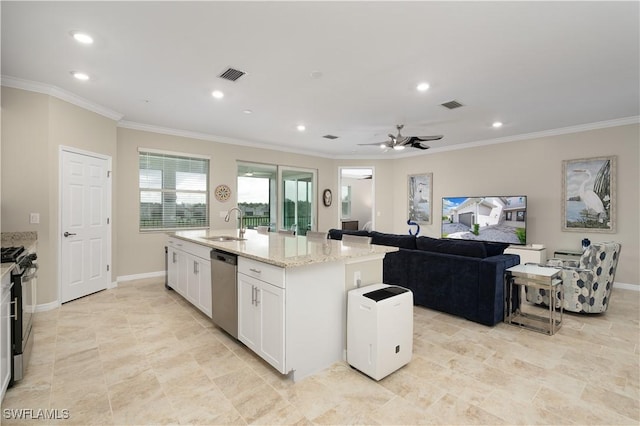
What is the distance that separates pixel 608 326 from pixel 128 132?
7.23 m

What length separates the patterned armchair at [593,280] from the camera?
11.8 ft

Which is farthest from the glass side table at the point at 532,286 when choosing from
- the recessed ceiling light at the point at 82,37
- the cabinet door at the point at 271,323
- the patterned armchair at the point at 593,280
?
the recessed ceiling light at the point at 82,37

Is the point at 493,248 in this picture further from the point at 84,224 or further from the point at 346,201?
the point at 346,201

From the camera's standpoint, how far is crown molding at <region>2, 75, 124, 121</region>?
11.3 ft

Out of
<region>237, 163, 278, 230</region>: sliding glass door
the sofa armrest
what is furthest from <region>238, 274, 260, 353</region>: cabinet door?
<region>237, 163, 278, 230</region>: sliding glass door

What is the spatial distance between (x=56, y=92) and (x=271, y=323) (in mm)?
3974

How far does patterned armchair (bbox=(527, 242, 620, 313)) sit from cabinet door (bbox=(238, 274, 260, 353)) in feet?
11.4

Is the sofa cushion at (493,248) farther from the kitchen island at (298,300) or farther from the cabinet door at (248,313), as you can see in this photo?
the cabinet door at (248,313)

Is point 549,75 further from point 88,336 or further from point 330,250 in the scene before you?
point 88,336

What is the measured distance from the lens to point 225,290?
9.53 feet

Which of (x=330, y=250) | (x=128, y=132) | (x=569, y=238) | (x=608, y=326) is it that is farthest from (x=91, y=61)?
(x=569, y=238)

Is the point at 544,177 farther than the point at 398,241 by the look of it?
Yes

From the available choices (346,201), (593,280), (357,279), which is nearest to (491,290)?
(593,280)

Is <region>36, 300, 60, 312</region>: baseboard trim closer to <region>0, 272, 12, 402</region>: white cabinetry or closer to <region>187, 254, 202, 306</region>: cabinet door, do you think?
<region>187, 254, 202, 306</region>: cabinet door
